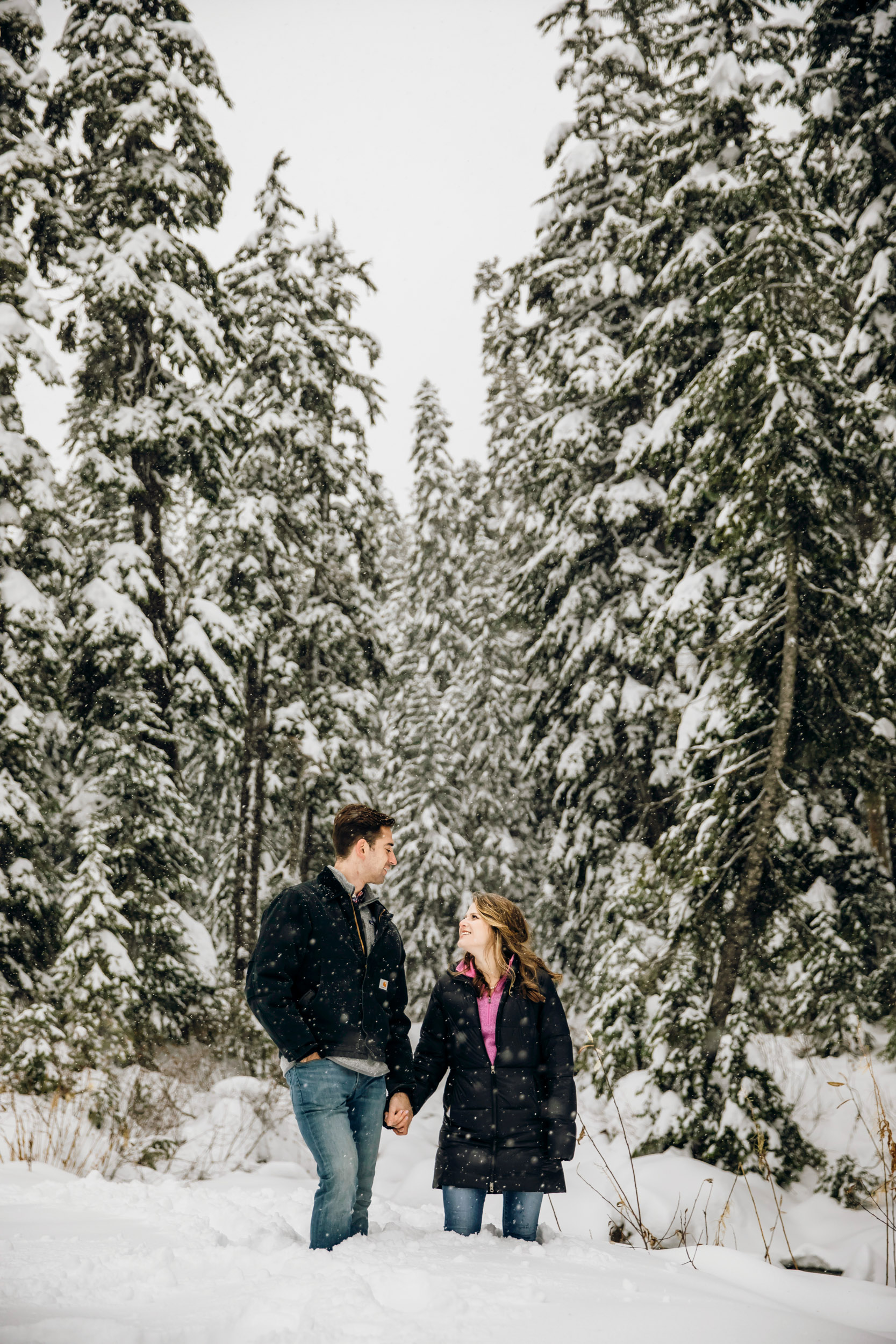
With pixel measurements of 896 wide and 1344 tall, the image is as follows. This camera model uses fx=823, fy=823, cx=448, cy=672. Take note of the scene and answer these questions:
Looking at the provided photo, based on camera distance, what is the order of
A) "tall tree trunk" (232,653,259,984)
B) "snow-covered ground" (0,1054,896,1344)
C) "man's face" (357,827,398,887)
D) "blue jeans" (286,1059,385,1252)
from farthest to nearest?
"tall tree trunk" (232,653,259,984), "man's face" (357,827,398,887), "blue jeans" (286,1059,385,1252), "snow-covered ground" (0,1054,896,1344)

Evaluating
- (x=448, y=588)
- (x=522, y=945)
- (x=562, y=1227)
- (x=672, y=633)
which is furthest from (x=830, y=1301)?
(x=448, y=588)

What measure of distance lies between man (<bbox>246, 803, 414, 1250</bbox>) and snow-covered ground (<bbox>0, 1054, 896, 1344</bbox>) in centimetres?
30

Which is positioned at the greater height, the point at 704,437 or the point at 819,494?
the point at 704,437

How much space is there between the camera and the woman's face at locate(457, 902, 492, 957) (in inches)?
153

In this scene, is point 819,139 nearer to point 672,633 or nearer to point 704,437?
point 704,437

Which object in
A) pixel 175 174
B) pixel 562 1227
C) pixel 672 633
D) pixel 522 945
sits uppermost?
pixel 175 174

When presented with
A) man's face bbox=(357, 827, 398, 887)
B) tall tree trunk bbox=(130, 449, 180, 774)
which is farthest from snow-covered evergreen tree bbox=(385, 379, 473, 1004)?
man's face bbox=(357, 827, 398, 887)

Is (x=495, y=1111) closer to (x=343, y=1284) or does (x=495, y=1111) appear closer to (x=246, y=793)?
(x=343, y=1284)

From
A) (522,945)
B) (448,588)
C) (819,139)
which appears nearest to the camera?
(522,945)

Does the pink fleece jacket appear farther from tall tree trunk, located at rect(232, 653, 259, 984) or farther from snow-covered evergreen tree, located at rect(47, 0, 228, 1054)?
tall tree trunk, located at rect(232, 653, 259, 984)

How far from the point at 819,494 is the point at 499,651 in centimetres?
1578

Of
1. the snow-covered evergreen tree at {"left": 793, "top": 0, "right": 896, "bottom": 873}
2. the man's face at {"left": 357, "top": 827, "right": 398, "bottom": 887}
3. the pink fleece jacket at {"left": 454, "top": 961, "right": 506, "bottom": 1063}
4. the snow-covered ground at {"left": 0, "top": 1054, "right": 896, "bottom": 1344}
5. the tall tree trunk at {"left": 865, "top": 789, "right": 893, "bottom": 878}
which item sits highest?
the snow-covered evergreen tree at {"left": 793, "top": 0, "right": 896, "bottom": 873}

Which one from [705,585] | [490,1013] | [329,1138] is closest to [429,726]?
[705,585]

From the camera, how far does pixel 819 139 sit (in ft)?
37.3
